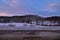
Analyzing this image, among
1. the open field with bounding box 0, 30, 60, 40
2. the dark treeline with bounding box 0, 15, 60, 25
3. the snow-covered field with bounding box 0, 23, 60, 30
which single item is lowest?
the open field with bounding box 0, 30, 60, 40

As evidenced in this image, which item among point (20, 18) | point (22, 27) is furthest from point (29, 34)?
point (20, 18)

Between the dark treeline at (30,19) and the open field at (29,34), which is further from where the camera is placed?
the dark treeline at (30,19)

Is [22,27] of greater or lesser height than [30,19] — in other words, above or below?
below

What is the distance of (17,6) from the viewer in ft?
7.01

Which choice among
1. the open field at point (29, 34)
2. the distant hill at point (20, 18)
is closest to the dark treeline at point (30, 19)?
the distant hill at point (20, 18)

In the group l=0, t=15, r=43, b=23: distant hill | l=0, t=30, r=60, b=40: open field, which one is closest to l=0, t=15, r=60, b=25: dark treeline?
l=0, t=15, r=43, b=23: distant hill

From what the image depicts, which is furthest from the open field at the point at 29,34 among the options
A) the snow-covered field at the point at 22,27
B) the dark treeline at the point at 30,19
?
the dark treeline at the point at 30,19

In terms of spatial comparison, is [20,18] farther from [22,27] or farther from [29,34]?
[29,34]

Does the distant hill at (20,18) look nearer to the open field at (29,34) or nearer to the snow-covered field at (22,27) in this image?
the snow-covered field at (22,27)

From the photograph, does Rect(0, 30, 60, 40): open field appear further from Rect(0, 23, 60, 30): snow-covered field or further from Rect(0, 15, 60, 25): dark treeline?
Rect(0, 15, 60, 25): dark treeline

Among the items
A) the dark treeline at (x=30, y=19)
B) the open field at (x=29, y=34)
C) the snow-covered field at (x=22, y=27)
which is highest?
the dark treeline at (x=30, y=19)

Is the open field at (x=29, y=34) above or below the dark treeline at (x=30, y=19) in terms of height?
below

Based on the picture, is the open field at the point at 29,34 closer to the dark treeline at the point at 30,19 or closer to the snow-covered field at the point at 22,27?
the snow-covered field at the point at 22,27

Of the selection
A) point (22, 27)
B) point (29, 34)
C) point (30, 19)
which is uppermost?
point (30, 19)
